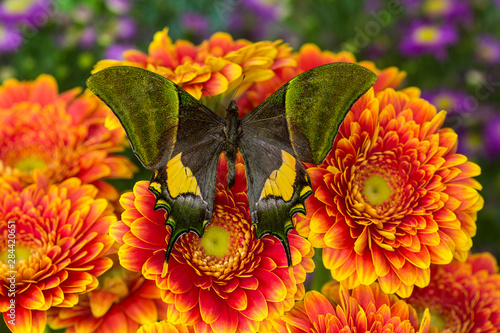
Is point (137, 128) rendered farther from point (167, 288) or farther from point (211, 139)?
point (167, 288)

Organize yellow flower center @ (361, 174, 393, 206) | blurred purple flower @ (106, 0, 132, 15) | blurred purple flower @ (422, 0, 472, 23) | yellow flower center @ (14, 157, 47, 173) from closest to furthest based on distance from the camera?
yellow flower center @ (361, 174, 393, 206), yellow flower center @ (14, 157, 47, 173), blurred purple flower @ (106, 0, 132, 15), blurred purple flower @ (422, 0, 472, 23)

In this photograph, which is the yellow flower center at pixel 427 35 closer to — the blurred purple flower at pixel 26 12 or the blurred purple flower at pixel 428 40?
the blurred purple flower at pixel 428 40

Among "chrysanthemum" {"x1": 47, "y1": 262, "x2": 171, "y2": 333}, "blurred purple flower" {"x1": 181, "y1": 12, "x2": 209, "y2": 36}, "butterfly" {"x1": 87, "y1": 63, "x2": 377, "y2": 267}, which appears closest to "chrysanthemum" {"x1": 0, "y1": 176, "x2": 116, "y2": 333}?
"chrysanthemum" {"x1": 47, "y1": 262, "x2": 171, "y2": 333}

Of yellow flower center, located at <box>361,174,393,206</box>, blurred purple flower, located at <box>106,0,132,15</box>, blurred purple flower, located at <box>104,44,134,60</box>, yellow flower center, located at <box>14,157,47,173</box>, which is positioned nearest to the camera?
yellow flower center, located at <box>361,174,393,206</box>

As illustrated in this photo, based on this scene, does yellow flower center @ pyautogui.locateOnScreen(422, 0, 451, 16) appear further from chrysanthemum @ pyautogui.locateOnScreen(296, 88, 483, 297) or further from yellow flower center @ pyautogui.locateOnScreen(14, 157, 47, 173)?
yellow flower center @ pyautogui.locateOnScreen(14, 157, 47, 173)

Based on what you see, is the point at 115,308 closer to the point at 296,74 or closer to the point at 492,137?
the point at 296,74

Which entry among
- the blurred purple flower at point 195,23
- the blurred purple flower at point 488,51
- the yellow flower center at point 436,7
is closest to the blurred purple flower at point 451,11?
the yellow flower center at point 436,7

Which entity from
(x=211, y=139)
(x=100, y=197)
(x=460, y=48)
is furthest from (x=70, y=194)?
(x=460, y=48)
